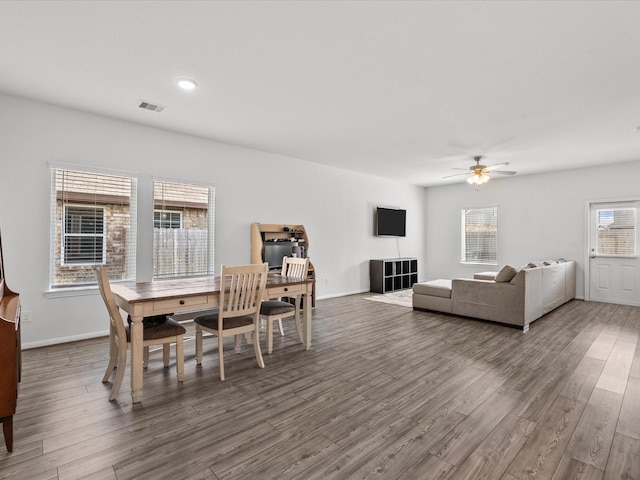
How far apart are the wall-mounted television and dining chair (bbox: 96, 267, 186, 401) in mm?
5730

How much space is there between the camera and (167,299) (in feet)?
8.80

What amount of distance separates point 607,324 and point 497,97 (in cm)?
388

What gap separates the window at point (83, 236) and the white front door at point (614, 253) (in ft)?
28.6

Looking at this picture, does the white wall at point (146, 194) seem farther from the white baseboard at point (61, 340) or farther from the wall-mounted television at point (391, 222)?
the wall-mounted television at point (391, 222)

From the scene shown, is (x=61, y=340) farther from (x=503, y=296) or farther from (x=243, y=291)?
(x=503, y=296)

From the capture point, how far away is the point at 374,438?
6.76 ft

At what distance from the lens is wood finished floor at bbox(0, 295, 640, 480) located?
181 cm

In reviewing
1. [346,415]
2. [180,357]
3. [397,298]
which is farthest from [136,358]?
[397,298]

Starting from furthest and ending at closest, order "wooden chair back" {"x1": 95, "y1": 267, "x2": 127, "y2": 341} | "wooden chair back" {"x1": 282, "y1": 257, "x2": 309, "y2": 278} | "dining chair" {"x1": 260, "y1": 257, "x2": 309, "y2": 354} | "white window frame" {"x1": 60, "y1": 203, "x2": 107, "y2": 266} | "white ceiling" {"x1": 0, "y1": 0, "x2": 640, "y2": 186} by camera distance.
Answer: "wooden chair back" {"x1": 282, "y1": 257, "x2": 309, "y2": 278}, "white window frame" {"x1": 60, "y1": 203, "x2": 107, "y2": 266}, "dining chair" {"x1": 260, "y1": 257, "x2": 309, "y2": 354}, "wooden chair back" {"x1": 95, "y1": 267, "x2": 127, "y2": 341}, "white ceiling" {"x1": 0, "y1": 0, "x2": 640, "y2": 186}

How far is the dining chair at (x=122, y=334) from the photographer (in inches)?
99.2

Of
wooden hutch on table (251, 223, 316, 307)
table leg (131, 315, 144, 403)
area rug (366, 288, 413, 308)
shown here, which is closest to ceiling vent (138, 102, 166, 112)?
wooden hutch on table (251, 223, 316, 307)

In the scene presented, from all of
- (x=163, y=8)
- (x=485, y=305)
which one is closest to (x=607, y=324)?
(x=485, y=305)

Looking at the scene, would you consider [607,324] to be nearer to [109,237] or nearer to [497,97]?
[497,97]

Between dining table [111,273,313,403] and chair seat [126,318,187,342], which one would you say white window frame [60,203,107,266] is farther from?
chair seat [126,318,187,342]
